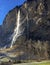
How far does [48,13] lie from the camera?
3862cm

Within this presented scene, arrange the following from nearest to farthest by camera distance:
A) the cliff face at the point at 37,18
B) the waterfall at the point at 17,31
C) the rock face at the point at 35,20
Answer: the rock face at the point at 35,20 < the cliff face at the point at 37,18 < the waterfall at the point at 17,31

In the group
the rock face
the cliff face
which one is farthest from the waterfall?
the cliff face

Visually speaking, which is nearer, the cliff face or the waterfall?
the cliff face

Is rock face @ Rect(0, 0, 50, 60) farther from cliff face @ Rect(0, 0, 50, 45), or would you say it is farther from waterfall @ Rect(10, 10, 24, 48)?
waterfall @ Rect(10, 10, 24, 48)

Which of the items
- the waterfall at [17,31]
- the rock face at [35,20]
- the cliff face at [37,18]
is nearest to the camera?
the rock face at [35,20]

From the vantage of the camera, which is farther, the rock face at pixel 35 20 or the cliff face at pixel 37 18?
the cliff face at pixel 37 18

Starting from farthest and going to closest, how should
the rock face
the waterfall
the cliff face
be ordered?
1. the waterfall
2. the cliff face
3. the rock face

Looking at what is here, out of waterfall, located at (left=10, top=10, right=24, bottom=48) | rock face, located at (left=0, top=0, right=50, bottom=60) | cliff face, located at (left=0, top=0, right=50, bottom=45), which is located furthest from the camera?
waterfall, located at (left=10, top=10, right=24, bottom=48)

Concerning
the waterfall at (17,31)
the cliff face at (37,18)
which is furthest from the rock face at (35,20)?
the waterfall at (17,31)

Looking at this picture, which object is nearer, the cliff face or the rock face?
the rock face

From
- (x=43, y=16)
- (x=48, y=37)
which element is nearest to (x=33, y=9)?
(x=43, y=16)

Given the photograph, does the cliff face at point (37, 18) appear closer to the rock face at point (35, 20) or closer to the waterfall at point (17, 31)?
the rock face at point (35, 20)

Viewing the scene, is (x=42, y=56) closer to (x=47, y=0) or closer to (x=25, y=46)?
(x=25, y=46)

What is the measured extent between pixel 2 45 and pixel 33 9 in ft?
25.2
